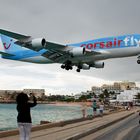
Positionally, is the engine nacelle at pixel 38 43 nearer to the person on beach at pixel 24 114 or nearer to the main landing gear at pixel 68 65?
the main landing gear at pixel 68 65

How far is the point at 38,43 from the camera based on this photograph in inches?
1407

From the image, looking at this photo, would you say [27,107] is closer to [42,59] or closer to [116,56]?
[116,56]

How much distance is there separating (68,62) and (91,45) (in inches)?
113

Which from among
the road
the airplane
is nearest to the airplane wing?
the airplane

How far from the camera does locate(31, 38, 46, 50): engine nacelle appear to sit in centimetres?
3575

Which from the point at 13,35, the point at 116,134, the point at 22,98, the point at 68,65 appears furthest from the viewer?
the point at 68,65

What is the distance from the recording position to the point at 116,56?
123ft

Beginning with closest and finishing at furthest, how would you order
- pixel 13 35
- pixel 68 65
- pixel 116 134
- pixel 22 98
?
1. pixel 22 98
2. pixel 116 134
3. pixel 13 35
4. pixel 68 65

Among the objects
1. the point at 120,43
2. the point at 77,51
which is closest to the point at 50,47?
the point at 77,51

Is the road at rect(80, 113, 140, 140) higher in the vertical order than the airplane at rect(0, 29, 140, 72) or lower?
lower

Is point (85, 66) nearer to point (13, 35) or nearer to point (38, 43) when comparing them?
point (38, 43)

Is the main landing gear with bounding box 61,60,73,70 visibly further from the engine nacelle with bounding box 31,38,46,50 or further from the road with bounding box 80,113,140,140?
the road with bounding box 80,113,140,140

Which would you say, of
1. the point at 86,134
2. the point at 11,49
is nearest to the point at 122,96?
the point at 11,49

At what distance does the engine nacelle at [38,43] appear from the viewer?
35.8 metres
